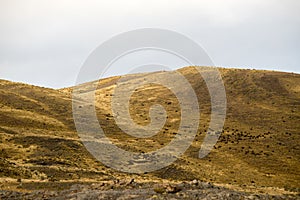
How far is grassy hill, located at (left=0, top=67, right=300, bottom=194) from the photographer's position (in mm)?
34897

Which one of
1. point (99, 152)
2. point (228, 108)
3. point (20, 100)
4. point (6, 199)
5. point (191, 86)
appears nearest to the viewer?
point (6, 199)

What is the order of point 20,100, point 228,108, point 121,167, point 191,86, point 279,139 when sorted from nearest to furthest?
1. point 121,167
2. point 279,139
3. point 20,100
4. point 228,108
5. point 191,86

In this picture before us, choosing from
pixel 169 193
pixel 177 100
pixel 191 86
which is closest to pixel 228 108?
pixel 177 100

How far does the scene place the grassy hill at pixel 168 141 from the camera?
3490 centimetres

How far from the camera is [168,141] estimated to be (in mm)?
54688

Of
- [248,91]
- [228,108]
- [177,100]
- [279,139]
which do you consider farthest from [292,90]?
[279,139]

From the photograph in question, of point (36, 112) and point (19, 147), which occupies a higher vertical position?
point (36, 112)

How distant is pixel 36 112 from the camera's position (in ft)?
198

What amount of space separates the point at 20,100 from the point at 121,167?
34.1 m

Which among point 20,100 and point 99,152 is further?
point 20,100

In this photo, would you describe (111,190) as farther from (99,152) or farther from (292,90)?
(292,90)

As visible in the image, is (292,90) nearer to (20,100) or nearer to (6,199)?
(20,100)

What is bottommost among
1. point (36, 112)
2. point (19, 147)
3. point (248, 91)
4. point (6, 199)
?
point (6, 199)

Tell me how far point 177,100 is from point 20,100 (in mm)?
35631
